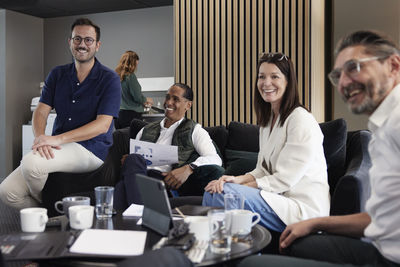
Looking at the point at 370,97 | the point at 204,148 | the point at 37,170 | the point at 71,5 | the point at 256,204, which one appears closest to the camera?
the point at 370,97

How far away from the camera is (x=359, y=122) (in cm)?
533

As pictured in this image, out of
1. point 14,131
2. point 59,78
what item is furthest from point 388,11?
point 14,131

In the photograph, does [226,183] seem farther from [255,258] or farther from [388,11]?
[388,11]

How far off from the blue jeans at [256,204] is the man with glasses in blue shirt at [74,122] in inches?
38.6

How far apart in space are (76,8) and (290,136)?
19.9 ft

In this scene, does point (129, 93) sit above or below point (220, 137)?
above

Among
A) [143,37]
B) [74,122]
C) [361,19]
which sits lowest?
[74,122]

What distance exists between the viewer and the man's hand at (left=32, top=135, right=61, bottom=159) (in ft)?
8.87

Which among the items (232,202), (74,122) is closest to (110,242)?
(232,202)

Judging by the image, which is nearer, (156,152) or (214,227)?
(214,227)

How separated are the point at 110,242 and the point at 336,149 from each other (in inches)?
72.7

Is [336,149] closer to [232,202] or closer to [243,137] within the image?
[243,137]

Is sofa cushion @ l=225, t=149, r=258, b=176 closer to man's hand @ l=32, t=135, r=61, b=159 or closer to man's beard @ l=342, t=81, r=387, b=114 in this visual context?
man's hand @ l=32, t=135, r=61, b=159

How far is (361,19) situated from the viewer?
210 inches
